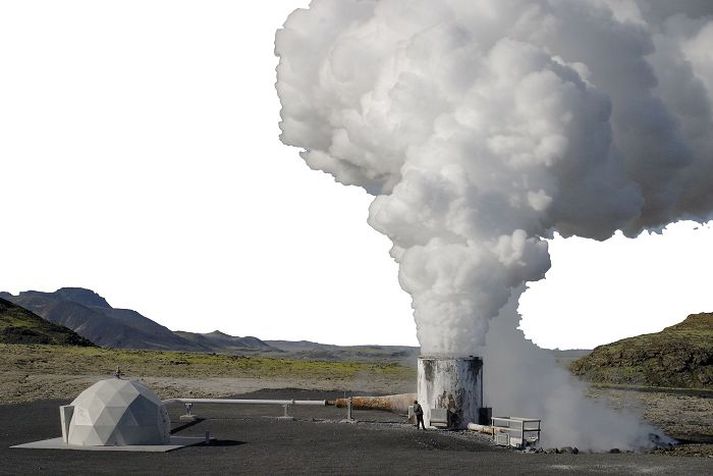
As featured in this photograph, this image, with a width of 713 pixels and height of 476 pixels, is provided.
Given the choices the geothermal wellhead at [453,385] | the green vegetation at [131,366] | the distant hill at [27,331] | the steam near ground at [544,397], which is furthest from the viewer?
the distant hill at [27,331]

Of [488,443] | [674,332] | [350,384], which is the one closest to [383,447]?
[488,443]

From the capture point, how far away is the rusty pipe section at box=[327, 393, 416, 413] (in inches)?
1886

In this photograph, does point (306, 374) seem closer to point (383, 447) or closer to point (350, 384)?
point (350, 384)

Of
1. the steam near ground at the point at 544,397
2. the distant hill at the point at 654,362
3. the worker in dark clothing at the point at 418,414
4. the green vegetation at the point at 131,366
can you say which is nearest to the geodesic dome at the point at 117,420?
the worker in dark clothing at the point at 418,414

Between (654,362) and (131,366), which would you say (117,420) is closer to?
(131,366)

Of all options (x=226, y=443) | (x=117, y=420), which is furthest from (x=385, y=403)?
(x=117, y=420)

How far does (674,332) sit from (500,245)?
104630 millimetres

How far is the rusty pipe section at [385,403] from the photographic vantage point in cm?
4791

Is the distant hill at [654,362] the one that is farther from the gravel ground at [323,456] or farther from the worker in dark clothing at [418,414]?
the worker in dark clothing at [418,414]

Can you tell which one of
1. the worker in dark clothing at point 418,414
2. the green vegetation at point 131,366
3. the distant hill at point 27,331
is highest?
the distant hill at point 27,331

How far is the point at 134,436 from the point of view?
123 feet

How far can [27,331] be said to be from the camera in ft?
489

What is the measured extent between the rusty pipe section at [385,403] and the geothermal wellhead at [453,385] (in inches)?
212

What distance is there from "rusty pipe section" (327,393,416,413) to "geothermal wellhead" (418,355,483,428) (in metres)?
5.37
